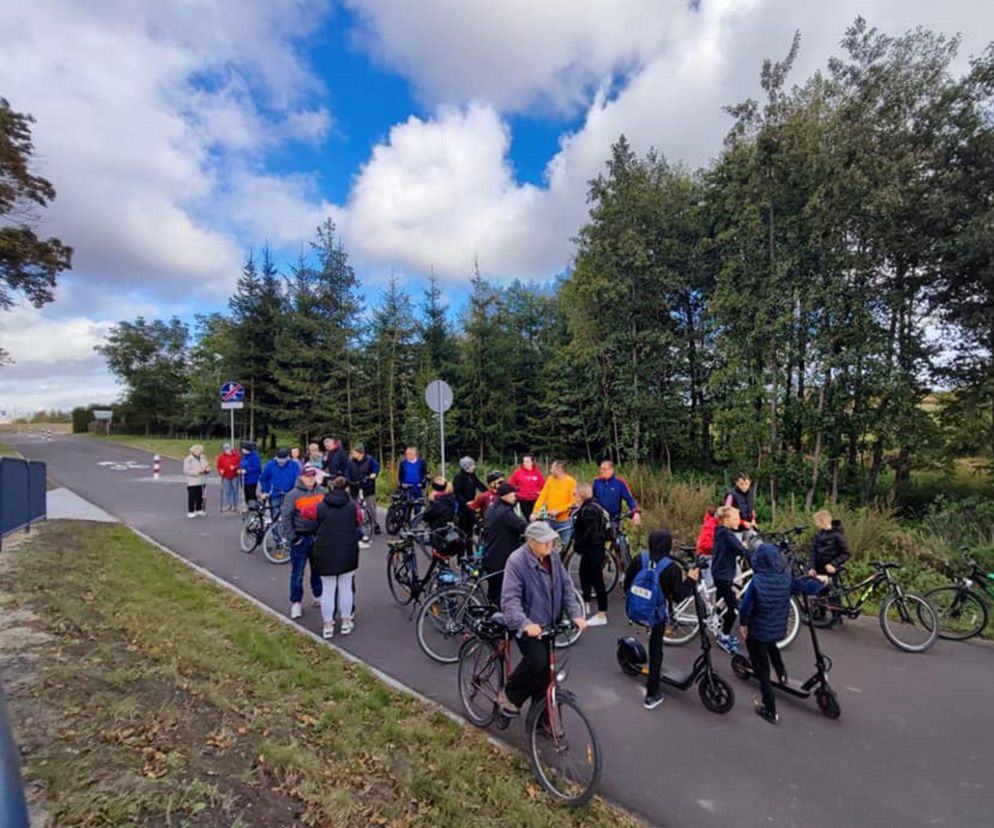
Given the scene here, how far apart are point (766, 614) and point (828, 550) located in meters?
2.63

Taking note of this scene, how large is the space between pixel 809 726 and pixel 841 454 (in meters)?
11.9

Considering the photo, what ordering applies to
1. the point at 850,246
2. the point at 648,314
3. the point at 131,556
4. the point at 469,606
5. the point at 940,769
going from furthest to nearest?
the point at 648,314 → the point at 850,246 → the point at 131,556 → the point at 469,606 → the point at 940,769

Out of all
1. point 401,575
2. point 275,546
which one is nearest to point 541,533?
point 401,575

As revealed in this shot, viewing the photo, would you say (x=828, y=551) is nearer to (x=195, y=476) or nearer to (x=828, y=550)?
(x=828, y=550)

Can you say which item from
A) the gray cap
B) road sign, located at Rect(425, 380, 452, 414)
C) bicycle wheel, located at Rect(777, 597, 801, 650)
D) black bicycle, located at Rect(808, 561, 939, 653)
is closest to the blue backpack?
the gray cap

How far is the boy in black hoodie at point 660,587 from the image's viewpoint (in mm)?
4172

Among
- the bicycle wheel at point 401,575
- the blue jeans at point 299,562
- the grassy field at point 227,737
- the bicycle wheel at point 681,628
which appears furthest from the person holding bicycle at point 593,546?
the blue jeans at point 299,562

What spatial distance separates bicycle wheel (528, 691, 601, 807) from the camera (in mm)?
3170

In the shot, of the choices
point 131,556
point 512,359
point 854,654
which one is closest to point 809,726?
point 854,654

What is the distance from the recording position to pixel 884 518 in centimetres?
839

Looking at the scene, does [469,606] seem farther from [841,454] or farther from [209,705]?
[841,454]

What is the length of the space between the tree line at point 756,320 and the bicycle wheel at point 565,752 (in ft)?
39.8

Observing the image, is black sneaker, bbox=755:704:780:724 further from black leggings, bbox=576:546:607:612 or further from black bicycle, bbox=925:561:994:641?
black bicycle, bbox=925:561:994:641

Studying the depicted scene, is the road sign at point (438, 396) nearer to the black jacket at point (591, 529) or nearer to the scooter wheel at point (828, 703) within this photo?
the black jacket at point (591, 529)
